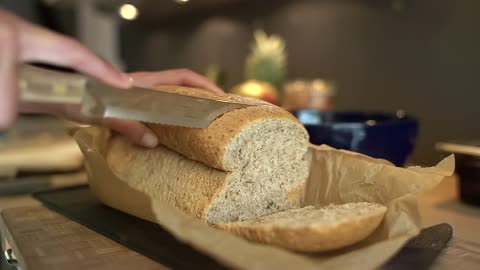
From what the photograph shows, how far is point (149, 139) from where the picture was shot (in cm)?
95

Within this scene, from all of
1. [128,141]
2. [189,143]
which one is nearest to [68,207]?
[128,141]

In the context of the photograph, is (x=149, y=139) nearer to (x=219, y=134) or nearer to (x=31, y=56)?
(x=219, y=134)

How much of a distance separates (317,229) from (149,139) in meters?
0.45

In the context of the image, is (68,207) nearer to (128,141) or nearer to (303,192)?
(128,141)

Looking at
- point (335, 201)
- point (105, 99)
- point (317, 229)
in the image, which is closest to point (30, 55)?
point (105, 99)

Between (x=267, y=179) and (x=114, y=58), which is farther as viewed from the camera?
(x=114, y=58)

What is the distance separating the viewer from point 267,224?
0.67 m

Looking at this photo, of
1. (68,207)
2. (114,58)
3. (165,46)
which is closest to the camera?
(68,207)

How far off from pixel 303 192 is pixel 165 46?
121 inches

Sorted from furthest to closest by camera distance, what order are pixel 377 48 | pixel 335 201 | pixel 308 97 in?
pixel 377 48 → pixel 308 97 → pixel 335 201

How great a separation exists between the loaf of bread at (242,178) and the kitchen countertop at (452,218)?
13cm

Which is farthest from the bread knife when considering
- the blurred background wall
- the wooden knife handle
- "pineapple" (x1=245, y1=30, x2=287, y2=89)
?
"pineapple" (x1=245, y1=30, x2=287, y2=89)

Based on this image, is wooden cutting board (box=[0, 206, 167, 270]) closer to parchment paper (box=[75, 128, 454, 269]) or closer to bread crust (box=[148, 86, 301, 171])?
parchment paper (box=[75, 128, 454, 269])

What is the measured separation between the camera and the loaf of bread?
2.28ft
